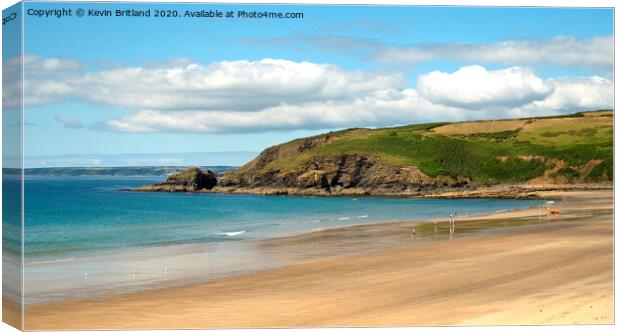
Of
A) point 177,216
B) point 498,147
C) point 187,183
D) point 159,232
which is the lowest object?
point 159,232

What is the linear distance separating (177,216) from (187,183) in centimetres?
4616

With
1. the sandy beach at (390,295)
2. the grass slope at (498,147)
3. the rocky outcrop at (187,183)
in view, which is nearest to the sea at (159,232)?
the sandy beach at (390,295)

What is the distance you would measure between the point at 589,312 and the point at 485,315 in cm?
259

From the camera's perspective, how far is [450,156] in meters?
69.9

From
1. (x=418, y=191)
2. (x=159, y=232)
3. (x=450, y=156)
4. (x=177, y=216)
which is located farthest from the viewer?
(x=418, y=191)

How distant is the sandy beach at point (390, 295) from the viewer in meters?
18.6

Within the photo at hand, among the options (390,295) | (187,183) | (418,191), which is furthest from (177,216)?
(390,295)

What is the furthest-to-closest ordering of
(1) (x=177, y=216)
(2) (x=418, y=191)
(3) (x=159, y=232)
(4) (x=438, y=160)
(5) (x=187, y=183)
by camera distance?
(5) (x=187, y=183) → (2) (x=418, y=191) → (1) (x=177, y=216) → (4) (x=438, y=160) → (3) (x=159, y=232)

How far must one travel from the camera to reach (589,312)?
18984 millimetres

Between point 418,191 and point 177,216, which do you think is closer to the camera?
point 177,216

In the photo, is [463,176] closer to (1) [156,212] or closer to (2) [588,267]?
(1) [156,212]

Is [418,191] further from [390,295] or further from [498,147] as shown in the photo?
[390,295]

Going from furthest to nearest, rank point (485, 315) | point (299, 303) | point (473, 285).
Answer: point (473, 285) < point (299, 303) < point (485, 315)

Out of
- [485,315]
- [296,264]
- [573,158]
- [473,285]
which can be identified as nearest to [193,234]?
[296,264]
